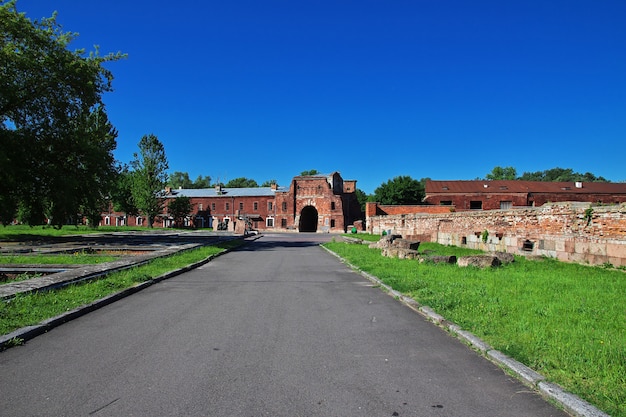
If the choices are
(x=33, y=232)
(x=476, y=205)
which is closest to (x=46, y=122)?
(x=33, y=232)

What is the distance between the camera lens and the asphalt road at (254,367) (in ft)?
12.1

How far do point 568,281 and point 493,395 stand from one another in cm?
726

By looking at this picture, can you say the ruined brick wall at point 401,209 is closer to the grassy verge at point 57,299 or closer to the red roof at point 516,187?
the red roof at point 516,187

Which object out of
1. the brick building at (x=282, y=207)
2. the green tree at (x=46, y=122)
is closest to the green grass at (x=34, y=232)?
the green tree at (x=46, y=122)

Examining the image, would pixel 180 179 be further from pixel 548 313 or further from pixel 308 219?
pixel 548 313

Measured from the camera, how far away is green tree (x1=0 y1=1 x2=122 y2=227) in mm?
22938

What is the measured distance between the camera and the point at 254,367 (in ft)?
15.1

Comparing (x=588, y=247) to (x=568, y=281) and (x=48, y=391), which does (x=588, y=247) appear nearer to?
(x=568, y=281)

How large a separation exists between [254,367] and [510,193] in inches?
2343

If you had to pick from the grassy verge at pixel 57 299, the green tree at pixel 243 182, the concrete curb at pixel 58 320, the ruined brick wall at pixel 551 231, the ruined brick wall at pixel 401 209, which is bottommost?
the concrete curb at pixel 58 320

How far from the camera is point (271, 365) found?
470cm

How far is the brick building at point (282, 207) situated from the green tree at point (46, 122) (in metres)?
41.1

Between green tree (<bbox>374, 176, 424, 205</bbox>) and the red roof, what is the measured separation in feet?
38.8

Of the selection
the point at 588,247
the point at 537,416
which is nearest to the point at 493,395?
the point at 537,416
